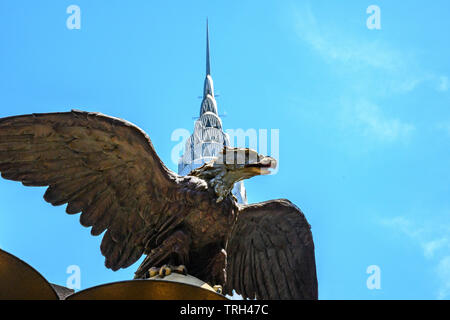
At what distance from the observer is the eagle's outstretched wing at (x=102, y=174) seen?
7.57 meters

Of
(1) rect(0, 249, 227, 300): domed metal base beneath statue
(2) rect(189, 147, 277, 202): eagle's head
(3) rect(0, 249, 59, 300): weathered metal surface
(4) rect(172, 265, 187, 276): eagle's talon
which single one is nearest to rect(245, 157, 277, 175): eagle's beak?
(2) rect(189, 147, 277, 202): eagle's head

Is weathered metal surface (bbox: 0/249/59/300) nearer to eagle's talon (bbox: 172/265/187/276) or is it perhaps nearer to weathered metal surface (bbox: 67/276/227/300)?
weathered metal surface (bbox: 67/276/227/300)

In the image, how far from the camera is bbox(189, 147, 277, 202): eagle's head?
7.82 meters

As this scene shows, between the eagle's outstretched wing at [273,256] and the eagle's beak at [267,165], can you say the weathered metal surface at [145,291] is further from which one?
the eagle's outstretched wing at [273,256]

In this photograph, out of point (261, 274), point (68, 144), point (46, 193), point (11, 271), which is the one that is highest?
point (68, 144)

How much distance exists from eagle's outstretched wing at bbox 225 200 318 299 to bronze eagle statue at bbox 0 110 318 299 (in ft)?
1.60

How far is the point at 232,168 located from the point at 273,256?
5.20 ft

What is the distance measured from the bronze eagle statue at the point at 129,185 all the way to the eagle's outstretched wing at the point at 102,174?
12mm

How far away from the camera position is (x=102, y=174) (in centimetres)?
797

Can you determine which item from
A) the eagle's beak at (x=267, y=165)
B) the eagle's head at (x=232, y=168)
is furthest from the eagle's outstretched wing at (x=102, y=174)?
Result: the eagle's beak at (x=267, y=165)
